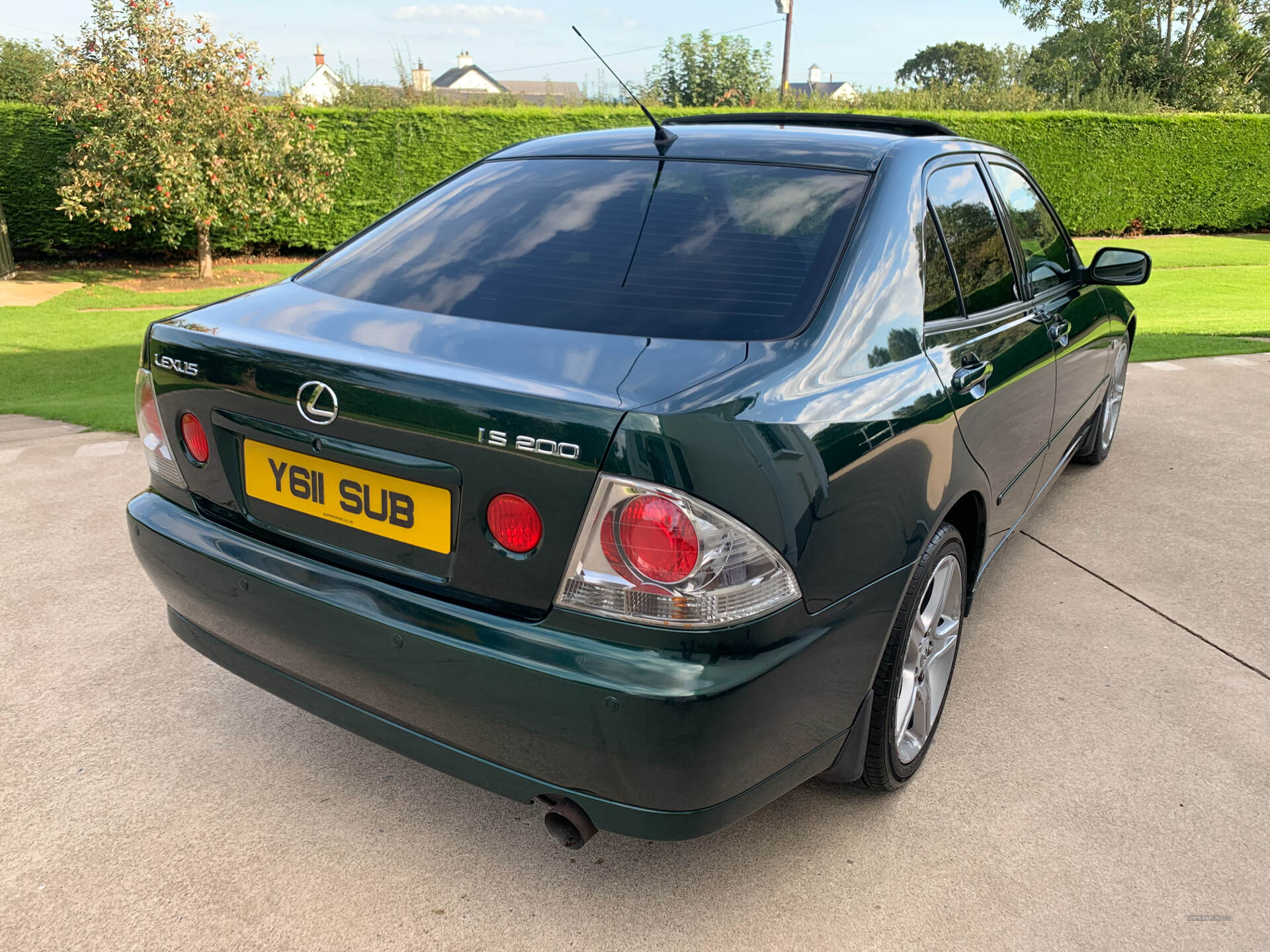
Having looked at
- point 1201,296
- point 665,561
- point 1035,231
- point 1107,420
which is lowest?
point 1201,296

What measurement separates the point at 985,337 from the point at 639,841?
158cm

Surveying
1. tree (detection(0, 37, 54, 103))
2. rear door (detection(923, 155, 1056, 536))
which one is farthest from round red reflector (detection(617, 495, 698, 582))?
tree (detection(0, 37, 54, 103))

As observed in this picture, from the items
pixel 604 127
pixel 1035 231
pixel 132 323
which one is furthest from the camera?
pixel 604 127

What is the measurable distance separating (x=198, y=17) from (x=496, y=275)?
48.6 feet

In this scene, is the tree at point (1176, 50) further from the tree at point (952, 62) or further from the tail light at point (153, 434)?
the tree at point (952, 62)

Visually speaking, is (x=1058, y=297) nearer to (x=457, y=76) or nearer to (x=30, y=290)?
(x=30, y=290)

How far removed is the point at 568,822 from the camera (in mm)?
1879

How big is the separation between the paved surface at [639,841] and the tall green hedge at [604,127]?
10815 mm

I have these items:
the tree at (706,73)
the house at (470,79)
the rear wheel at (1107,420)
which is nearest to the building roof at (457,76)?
the house at (470,79)

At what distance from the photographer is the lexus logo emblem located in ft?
6.09

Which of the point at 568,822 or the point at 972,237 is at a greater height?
the point at 972,237

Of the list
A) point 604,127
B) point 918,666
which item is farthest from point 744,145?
point 604,127

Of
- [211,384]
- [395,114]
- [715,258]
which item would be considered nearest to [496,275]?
[715,258]

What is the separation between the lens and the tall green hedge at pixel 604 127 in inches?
618
